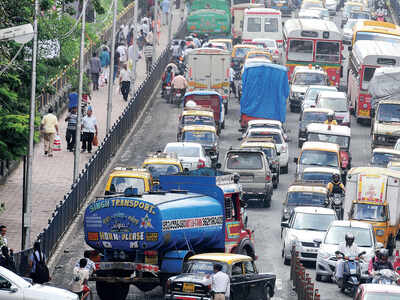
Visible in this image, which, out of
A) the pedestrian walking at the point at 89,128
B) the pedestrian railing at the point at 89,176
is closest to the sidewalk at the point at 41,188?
the pedestrian walking at the point at 89,128

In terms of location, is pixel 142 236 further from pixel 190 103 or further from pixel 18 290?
pixel 190 103

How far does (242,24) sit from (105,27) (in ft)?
51.6

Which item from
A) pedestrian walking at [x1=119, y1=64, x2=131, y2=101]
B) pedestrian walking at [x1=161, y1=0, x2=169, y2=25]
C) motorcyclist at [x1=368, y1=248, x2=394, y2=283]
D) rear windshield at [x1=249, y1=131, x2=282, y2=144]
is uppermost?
pedestrian walking at [x1=161, y1=0, x2=169, y2=25]

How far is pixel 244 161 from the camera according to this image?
4341 centimetres

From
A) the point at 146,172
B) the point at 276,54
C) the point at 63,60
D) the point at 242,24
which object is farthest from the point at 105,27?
the point at 146,172

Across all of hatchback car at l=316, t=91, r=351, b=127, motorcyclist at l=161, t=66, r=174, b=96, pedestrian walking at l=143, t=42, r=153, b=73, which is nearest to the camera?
hatchback car at l=316, t=91, r=351, b=127

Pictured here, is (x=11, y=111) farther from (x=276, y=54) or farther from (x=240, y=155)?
(x=276, y=54)

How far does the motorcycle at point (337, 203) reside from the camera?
41.5 meters

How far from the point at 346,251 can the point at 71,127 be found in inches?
609

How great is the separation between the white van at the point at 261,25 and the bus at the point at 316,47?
13132 mm

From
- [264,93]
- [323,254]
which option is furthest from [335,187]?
[264,93]

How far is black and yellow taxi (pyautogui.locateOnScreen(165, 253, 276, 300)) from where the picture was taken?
27.1 meters

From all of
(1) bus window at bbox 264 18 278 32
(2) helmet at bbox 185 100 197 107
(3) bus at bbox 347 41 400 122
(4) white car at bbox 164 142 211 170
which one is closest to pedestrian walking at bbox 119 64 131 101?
(2) helmet at bbox 185 100 197 107

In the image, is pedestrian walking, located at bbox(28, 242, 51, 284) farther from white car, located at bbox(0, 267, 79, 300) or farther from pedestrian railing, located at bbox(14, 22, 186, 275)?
white car, located at bbox(0, 267, 79, 300)
